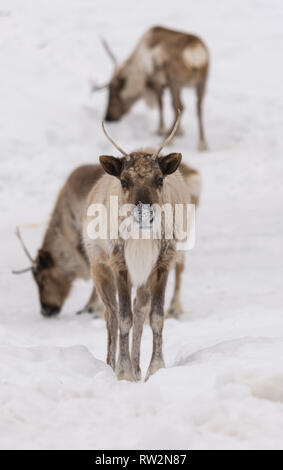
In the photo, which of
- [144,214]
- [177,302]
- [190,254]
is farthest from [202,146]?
[144,214]

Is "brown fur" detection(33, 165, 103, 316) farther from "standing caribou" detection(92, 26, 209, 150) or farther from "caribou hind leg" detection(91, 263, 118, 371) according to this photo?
"standing caribou" detection(92, 26, 209, 150)

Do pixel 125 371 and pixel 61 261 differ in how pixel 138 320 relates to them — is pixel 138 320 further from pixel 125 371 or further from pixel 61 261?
pixel 61 261

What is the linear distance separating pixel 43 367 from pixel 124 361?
0.56 metres

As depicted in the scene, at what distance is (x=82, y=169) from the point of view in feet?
26.6

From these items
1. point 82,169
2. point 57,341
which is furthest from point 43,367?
point 82,169

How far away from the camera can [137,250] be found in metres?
5.09

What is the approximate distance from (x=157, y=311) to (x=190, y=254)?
14.9 ft

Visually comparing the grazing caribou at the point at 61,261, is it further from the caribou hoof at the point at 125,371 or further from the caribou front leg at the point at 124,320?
the caribou hoof at the point at 125,371

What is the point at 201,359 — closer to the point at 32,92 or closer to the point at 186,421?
the point at 186,421

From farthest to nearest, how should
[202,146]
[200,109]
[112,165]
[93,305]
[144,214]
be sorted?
[202,146], [200,109], [93,305], [112,165], [144,214]

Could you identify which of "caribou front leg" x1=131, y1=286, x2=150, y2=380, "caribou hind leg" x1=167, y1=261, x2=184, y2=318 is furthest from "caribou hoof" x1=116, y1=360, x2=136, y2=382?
"caribou hind leg" x1=167, y1=261, x2=184, y2=318

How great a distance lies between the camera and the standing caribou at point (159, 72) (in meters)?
13.9

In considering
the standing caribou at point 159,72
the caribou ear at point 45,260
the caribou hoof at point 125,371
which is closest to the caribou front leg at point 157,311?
the caribou hoof at point 125,371

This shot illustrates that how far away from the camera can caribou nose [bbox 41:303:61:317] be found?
28.1 feet
